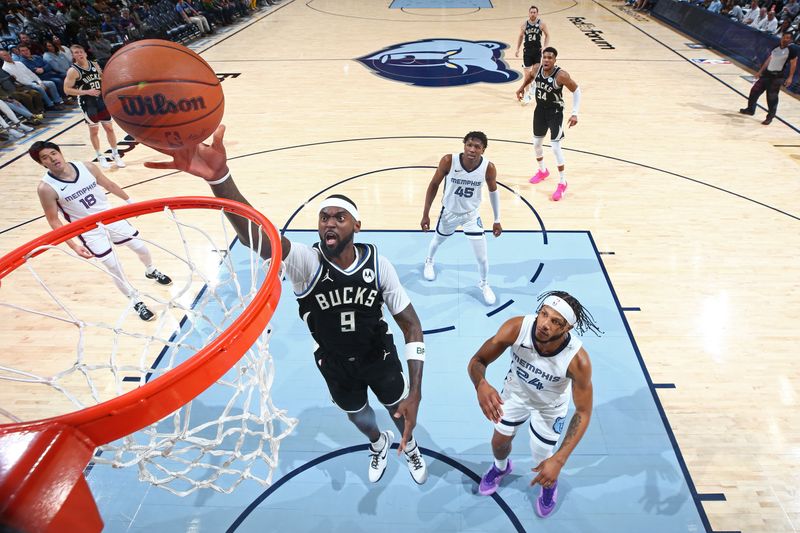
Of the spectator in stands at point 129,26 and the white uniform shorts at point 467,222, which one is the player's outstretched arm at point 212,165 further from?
the spectator in stands at point 129,26

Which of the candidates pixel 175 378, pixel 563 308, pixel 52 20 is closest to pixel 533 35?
pixel 563 308

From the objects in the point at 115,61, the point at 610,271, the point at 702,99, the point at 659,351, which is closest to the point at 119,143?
the point at 115,61

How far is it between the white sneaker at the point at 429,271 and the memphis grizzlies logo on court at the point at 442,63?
7037 mm

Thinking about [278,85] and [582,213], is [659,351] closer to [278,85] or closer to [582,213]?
[582,213]

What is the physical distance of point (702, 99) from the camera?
10.1 metres

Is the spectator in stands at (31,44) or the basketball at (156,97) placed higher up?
the basketball at (156,97)

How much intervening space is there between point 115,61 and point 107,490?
2830mm

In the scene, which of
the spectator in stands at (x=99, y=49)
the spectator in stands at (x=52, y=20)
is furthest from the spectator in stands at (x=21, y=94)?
the spectator in stands at (x=52, y=20)

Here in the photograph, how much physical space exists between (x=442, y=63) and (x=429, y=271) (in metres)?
8.97

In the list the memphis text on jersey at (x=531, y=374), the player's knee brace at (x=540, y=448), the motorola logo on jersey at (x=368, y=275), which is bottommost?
the player's knee brace at (x=540, y=448)

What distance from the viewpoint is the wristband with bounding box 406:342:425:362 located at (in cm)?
278

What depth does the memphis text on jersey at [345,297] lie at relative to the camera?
2.74m

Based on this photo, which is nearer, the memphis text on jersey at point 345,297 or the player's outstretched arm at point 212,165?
the player's outstretched arm at point 212,165

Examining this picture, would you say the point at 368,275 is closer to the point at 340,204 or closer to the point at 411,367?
the point at 340,204
